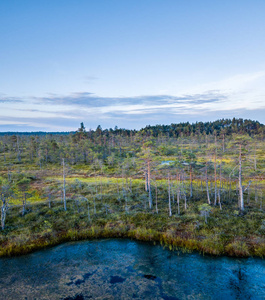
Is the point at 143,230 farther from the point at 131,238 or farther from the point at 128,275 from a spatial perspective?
the point at 128,275

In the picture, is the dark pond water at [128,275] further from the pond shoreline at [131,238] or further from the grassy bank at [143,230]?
the grassy bank at [143,230]

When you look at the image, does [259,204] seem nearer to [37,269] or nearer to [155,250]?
[155,250]

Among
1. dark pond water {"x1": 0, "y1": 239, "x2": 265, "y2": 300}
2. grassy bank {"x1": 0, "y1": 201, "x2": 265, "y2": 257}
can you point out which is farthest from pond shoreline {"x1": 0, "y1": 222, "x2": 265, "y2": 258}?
dark pond water {"x1": 0, "y1": 239, "x2": 265, "y2": 300}

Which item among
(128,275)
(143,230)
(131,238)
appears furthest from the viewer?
(143,230)

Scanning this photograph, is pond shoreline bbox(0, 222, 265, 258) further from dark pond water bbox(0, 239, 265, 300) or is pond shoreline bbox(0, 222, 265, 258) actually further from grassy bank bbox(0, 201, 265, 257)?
dark pond water bbox(0, 239, 265, 300)

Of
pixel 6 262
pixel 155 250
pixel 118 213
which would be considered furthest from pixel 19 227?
pixel 155 250

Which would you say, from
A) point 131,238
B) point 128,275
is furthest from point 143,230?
point 128,275

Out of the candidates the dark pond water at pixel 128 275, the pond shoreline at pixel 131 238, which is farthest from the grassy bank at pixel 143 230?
the dark pond water at pixel 128 275

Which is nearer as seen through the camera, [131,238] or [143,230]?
[131,238]
